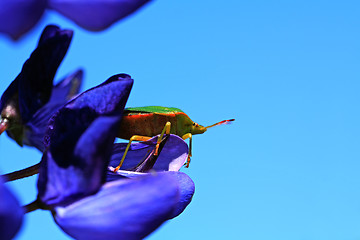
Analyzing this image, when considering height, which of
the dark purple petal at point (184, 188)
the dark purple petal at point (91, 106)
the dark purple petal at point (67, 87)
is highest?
the dark purple petal at point (91, 106)

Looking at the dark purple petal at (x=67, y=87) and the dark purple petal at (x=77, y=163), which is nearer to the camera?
the dark purple petal at (x=77, y=163)

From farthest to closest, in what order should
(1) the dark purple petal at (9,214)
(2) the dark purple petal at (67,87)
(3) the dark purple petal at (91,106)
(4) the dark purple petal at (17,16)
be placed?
(2) the dark purple petal at (67,87), (3) the dark purple petal at (91,106), (1) the dark purple petal at (9,214), (4) the dark purple petal at (17,16)

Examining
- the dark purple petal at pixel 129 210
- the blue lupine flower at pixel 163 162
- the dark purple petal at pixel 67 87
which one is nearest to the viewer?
the dark purple petal at pixel 129 210

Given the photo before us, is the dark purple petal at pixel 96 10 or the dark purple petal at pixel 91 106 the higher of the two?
the dark purple petal at pixel 96 10

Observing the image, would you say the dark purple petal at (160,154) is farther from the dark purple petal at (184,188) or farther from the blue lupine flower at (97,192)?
the blue lupine flower at (97,192)

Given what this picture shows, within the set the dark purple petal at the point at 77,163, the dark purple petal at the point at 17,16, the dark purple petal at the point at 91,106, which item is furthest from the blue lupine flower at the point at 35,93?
the dark purple petal at the point at 17,16

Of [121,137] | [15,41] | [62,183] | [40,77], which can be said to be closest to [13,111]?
[40,77]

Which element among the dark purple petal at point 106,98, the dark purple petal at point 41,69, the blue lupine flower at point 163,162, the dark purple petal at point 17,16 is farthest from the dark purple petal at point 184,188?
the dark purple petal at point 17,16
